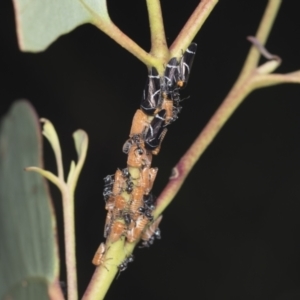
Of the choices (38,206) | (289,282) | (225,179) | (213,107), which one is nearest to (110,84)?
(213,107)

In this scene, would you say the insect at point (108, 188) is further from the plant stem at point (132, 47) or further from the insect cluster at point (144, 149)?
the plant stem at point (132, 47)

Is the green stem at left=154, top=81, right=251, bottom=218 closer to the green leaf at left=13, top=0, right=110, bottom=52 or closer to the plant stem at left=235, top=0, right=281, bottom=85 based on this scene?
the plant stem at left=235, top=0, right=281, bottom=85

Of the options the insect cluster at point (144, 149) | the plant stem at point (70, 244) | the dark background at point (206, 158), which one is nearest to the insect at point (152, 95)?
the insect cluster at point (144, 149)

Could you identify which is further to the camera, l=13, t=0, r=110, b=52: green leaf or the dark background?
the dark background

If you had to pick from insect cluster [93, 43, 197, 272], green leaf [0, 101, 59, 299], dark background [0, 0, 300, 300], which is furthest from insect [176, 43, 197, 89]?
dark background [0, 0, 300, 300]

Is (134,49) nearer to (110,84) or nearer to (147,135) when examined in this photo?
(147,135)

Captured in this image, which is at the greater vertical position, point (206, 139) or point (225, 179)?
point (225, 179)

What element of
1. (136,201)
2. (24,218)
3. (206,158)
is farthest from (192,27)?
(206,158)
